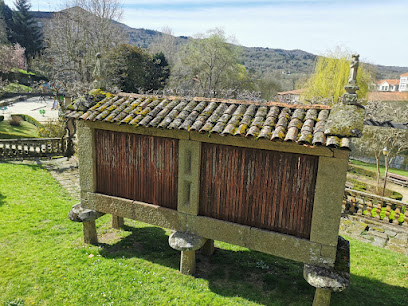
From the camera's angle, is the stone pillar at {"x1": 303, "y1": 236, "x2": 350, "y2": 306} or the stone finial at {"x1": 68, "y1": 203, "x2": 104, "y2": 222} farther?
the stone finial at {"x1": 68, "y1": 203, "x2": 104, "y2": 222}

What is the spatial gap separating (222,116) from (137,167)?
99.3 inches

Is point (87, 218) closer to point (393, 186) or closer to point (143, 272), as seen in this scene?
point (143, 272)

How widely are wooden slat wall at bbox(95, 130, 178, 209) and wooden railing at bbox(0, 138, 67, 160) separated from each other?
11.2 m

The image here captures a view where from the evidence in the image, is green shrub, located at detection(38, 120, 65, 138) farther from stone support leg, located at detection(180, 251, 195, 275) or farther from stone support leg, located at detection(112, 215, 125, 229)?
stone support leg, located at detection(180, 251, 195, 275)

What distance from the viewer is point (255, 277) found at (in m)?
6.84

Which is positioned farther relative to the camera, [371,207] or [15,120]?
[15,120]

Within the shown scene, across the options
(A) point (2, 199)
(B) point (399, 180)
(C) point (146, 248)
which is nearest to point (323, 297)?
(C) point (146, 248)

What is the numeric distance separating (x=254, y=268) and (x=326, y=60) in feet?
93.8

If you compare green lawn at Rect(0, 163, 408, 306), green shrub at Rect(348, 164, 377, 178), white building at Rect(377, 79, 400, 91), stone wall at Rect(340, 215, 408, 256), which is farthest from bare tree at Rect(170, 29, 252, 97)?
white building at Rect(377, 79, 400, 91)

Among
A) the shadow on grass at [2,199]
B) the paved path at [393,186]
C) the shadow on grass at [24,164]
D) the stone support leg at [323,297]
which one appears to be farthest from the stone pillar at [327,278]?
the paved path at [393,186]

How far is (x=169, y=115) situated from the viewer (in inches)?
239

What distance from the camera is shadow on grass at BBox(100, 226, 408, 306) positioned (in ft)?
20.1

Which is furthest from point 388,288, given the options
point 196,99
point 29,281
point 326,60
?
point 326,60

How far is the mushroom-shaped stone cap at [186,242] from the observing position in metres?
6.21
